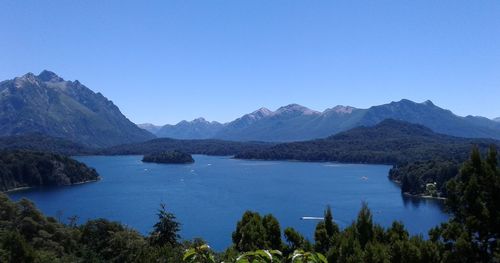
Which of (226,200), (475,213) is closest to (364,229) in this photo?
(475,213)

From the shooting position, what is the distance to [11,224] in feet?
124

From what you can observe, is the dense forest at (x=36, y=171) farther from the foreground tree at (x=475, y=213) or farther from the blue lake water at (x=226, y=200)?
the foreground tree at (x=475, y=213)

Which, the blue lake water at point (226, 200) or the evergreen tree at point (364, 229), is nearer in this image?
the evergreen tree at point (364, 229)

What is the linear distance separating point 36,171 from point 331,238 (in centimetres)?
11615

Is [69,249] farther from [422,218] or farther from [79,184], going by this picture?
[79,184]

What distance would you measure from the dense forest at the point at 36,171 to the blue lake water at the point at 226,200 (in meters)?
5.63

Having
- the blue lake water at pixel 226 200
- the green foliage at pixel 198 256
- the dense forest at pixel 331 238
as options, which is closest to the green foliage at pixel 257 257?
the dense forest at pixel 331 238

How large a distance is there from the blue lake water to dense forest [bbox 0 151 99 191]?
18.5 feet

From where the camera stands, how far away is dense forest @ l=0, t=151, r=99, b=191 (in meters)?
123

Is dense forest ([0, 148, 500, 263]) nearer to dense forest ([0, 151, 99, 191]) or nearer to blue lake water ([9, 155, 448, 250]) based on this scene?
blue lake water ([9, 155, 448, 250])

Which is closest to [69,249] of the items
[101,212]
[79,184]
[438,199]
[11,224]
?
[11,224]

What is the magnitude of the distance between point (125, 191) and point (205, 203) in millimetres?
30702

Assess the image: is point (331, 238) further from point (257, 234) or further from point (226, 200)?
point (226, 200)

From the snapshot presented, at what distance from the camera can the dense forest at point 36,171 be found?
405 ft
